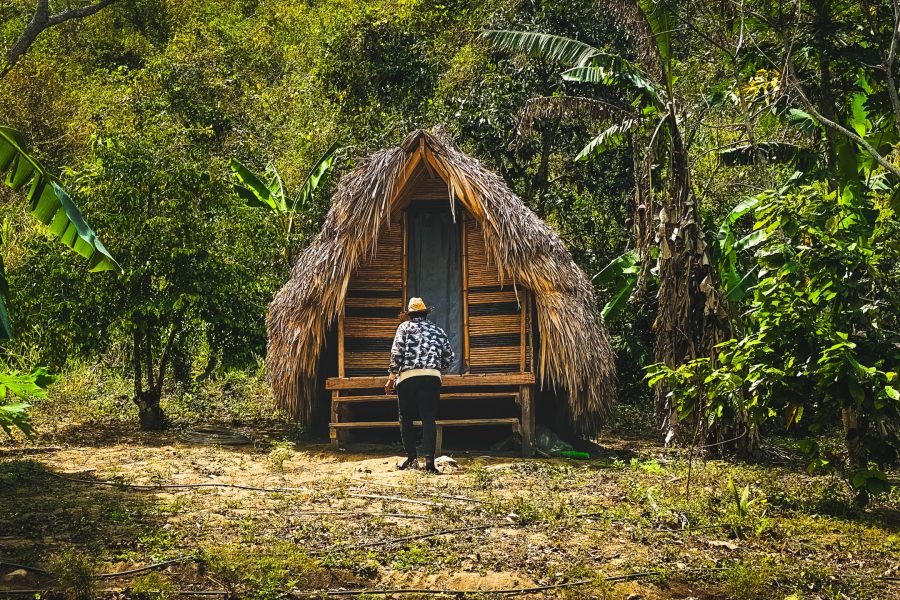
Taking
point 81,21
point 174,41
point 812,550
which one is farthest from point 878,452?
point 81,21

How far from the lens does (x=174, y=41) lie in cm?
2083

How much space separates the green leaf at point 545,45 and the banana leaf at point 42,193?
20.4 ft

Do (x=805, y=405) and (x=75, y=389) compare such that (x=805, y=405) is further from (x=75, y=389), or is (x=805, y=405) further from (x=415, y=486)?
(x=75, y=389)

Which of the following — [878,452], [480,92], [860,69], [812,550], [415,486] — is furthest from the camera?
[480,92]

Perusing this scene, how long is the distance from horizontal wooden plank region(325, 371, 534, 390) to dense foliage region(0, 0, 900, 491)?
1441 mm

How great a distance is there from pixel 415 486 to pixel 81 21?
2165 centimetres

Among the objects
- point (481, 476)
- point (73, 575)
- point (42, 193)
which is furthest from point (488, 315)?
point (73, 575)

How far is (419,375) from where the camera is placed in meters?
8.83

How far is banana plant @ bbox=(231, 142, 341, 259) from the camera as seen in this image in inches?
535

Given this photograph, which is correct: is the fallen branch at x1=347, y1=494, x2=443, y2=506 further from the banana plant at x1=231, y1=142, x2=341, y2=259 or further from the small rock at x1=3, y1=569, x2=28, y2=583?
the banana plant at x1=231, y1=142, x2=341, y2=259

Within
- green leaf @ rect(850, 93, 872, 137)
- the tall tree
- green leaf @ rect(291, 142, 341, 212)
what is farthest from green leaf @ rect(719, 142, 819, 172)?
green leaf @ rect(291, 142, 341, 212)

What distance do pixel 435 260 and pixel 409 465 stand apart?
9.80ft

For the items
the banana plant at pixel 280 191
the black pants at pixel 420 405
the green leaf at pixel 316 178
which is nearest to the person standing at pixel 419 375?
the black pants at pixel 420 405

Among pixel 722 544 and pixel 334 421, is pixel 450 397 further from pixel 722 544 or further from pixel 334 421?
pixel 722 544
